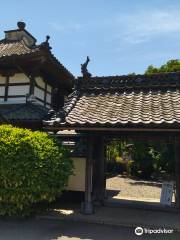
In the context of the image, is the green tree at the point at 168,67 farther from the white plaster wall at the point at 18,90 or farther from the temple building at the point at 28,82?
the white plaster wall at the point at 18,90

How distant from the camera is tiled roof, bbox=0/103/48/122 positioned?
12.9 m

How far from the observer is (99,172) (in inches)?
479

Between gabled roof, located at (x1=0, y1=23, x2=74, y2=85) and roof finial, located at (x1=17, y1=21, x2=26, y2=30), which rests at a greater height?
roof finial, located at (x1=17, y1=21, x2=26, y2=30)

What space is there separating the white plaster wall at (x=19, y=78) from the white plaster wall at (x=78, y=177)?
17.2ft

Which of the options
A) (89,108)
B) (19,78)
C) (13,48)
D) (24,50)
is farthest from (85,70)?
(13,48)

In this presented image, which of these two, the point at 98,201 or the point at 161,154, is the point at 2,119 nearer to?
the point at 98,201

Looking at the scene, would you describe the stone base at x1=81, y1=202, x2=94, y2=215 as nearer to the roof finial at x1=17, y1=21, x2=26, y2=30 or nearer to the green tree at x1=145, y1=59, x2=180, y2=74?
the roof finial at x1=17, y1=21, x2=26, y2=30

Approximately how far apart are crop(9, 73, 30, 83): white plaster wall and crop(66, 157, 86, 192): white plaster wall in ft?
17.2

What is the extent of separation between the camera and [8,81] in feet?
50.1

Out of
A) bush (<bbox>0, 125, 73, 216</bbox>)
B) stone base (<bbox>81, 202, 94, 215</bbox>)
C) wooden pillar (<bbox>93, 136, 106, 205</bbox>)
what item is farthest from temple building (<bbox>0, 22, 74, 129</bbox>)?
stone base (<bbox>81, 202, 94, 215</bbox>)

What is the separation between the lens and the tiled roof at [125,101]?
9469mm

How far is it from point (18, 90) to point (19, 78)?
1.96ft

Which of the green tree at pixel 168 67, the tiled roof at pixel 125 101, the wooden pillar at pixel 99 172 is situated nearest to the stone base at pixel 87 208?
the wooden pillar at pixel 99 172

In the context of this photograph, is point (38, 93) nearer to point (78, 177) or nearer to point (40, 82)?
point (40, 82)
